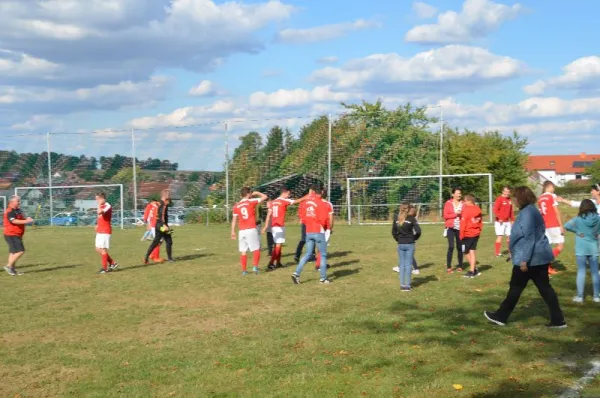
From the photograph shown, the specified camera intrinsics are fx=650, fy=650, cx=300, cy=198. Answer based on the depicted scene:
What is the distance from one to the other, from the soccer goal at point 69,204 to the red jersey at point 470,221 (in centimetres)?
2735

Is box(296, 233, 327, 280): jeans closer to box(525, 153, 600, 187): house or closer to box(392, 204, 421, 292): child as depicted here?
box(392, 204, 421, 292): child

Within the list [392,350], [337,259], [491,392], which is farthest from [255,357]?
[337,259]

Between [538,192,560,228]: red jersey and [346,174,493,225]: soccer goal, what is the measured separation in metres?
19.3

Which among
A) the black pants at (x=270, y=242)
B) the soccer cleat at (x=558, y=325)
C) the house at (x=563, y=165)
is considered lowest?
the soccer cleat at (x=558, y=325)

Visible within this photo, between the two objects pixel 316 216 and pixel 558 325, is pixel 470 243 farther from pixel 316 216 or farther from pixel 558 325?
pixel 558 325

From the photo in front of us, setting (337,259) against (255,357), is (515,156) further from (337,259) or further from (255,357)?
(255,357)

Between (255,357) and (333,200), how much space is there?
27.0m

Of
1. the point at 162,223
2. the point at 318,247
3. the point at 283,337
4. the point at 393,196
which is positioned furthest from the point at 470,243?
the point at 393,196

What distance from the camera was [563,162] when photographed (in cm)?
15150

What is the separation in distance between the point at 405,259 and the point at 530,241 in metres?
3.39

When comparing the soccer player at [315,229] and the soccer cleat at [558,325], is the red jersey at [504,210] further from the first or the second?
the soccer cleat at [558,325]

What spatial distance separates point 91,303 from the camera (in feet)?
37.6

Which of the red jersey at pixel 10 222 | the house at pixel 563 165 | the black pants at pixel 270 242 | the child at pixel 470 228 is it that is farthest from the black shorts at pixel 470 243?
the house at pixel 563 165

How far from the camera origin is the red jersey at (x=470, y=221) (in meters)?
13.3
